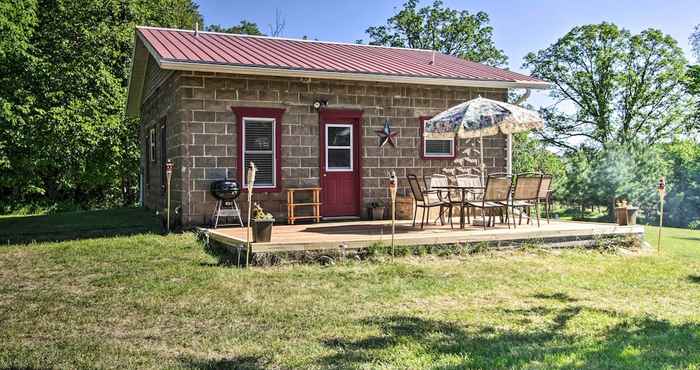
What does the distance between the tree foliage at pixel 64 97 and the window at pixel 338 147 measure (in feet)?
41.3

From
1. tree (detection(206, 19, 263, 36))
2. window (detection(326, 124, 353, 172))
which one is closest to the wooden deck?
window (detection(326, 124, 353, 172))

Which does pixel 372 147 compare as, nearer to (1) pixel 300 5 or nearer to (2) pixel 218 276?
(2) pixel 218 276

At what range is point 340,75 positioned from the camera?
10523mm

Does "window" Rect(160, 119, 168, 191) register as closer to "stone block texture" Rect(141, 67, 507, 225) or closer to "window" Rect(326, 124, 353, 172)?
"stone block texture" Rect(141, 67, 507, 225)

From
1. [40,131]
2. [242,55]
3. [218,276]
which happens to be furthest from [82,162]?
[218,276]

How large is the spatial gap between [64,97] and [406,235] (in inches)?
680

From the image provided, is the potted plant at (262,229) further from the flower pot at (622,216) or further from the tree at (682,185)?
the tree at (682,185)

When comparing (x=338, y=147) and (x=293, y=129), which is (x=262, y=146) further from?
(x=338, y=147)

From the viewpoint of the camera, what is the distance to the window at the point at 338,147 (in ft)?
36.1

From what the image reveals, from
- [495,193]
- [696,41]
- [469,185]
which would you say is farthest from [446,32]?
[495,193]

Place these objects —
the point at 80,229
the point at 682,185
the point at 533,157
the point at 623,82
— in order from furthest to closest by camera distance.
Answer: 1. the point at 533,157
2. the point at 682,185
3. the point at 623,82
4. the point at 80,229

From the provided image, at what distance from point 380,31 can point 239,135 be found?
78.9ft

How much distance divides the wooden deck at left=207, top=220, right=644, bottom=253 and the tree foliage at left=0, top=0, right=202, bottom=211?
1360 centimetres

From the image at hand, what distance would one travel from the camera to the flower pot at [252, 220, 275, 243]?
719cm
